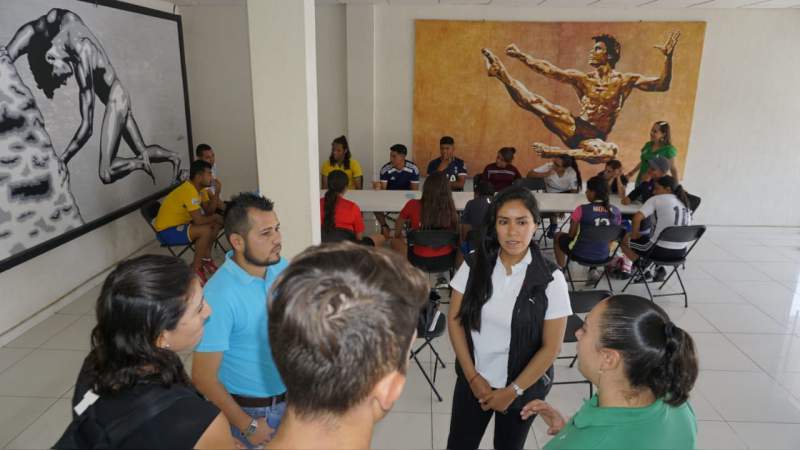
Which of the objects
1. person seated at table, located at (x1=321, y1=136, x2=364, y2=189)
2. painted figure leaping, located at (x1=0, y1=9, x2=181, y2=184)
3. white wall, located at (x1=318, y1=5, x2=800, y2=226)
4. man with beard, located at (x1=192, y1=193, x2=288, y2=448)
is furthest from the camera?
white wall, located at (x1=318, y1=5, x2=800, y2=226)

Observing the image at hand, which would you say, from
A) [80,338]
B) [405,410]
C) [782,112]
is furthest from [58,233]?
[782,112]

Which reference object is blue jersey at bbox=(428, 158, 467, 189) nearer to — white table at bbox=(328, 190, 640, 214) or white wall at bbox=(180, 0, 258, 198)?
white table at bbox=(328, 190, 640, 214)

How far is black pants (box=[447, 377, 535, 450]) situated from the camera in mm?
2248

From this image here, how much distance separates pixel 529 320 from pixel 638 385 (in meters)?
0.70

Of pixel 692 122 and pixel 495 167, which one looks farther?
pixel 692 122

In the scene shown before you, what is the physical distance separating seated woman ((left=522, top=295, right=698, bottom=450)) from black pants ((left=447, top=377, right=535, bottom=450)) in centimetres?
76

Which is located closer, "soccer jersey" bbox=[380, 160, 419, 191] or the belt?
the belt

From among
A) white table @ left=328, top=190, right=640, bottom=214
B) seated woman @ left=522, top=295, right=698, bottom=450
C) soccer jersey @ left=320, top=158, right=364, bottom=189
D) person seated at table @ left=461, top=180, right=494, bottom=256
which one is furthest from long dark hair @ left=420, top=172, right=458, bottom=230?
seated woman @ left=522, top=295, right=698, bottom=450

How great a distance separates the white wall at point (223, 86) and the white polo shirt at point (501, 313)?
5877 millimetres

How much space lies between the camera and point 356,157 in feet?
24.5

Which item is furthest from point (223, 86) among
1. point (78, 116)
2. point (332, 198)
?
point (332, 198)

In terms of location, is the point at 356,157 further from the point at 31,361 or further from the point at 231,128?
the point at 31,361

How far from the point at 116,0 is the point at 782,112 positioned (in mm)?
8628

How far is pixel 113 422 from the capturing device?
1218mm
